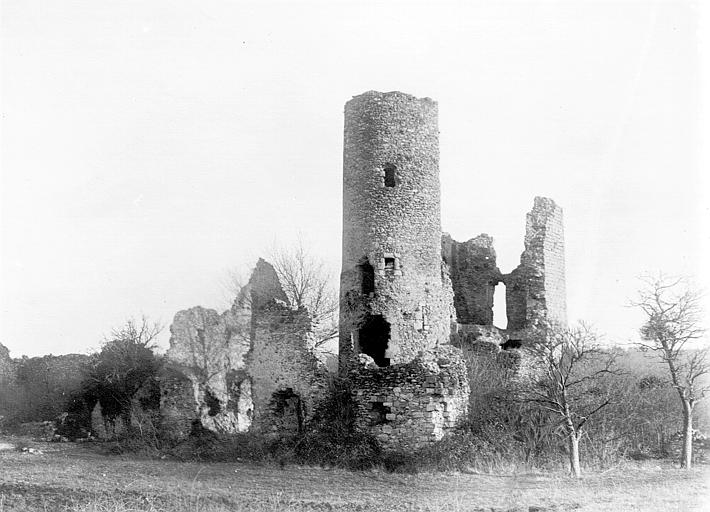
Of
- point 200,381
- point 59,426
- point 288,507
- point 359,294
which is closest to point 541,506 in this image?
point 288,507

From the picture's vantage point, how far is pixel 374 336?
858 inches

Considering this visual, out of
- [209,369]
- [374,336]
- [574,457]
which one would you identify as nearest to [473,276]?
[374,336]

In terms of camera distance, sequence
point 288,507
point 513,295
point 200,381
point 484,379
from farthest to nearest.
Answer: point 513,295
point 200,381
point 484,379
point 288,507

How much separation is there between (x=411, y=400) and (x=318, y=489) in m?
4.05

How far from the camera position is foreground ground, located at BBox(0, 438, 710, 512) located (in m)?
12.5

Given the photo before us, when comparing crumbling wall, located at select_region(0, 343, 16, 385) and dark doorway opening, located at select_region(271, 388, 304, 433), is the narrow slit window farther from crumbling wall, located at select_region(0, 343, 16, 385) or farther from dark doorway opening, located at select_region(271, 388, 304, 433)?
crumbling wall, located at select_region(0, 343, 16, 385)

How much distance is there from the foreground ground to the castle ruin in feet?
7.19

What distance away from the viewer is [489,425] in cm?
1808

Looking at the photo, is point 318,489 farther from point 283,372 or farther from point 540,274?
point 540,274

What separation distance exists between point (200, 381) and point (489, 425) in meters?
10.0

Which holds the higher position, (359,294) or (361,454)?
(359,294)

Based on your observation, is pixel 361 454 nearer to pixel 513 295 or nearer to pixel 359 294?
pixel 359 294

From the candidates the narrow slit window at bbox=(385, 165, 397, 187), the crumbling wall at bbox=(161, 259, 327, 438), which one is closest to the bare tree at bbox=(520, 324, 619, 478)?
the crumbling wall at bbox=(161, 259, 327, 438)

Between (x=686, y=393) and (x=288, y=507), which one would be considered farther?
(x=686, y=393)
